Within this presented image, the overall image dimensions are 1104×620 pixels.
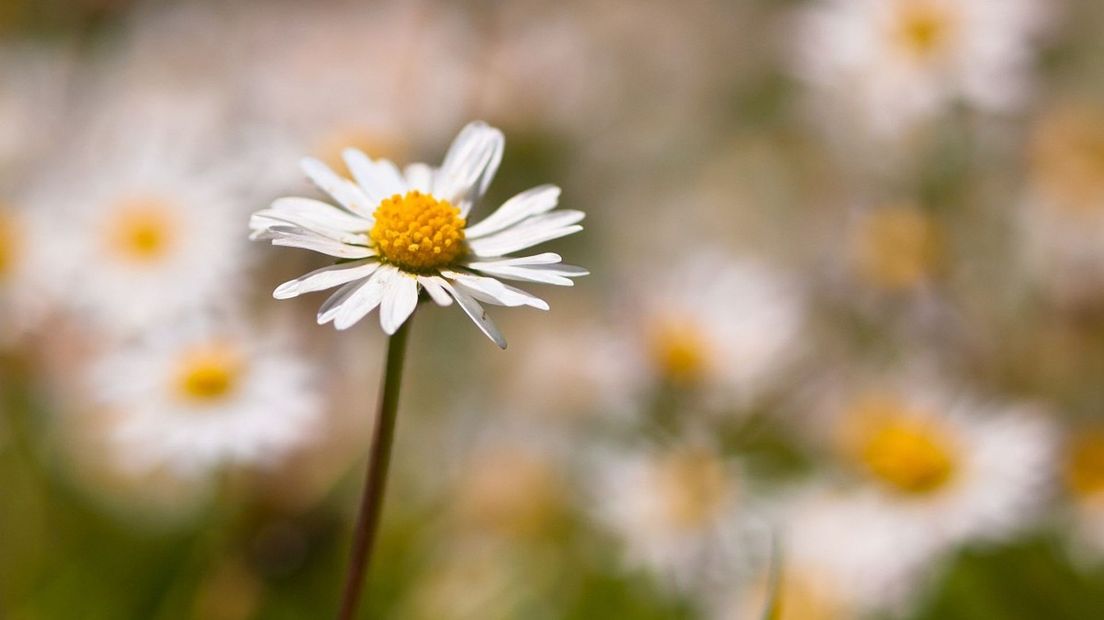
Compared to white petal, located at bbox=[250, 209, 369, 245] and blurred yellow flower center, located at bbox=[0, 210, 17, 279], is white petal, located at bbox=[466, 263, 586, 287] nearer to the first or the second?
white petal, located at bbox=[250, 209, 369, 245]

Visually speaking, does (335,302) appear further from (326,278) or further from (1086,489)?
(1086,489)

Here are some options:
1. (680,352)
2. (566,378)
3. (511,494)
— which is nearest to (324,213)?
(680,352)

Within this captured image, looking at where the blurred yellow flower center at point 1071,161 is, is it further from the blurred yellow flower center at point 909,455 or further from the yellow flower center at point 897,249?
the blurred yellow flower center at point 909,455

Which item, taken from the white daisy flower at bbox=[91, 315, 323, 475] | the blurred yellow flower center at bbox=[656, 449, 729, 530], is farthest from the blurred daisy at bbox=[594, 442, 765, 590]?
the white daisy flower at bbox=[91, 315, 323, 475]

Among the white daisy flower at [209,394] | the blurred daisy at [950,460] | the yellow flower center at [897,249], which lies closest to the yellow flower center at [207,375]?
the white daisy flower at [209,394]

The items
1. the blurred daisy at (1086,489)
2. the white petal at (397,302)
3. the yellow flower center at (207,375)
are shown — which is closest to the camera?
the white petal at (397,302)
